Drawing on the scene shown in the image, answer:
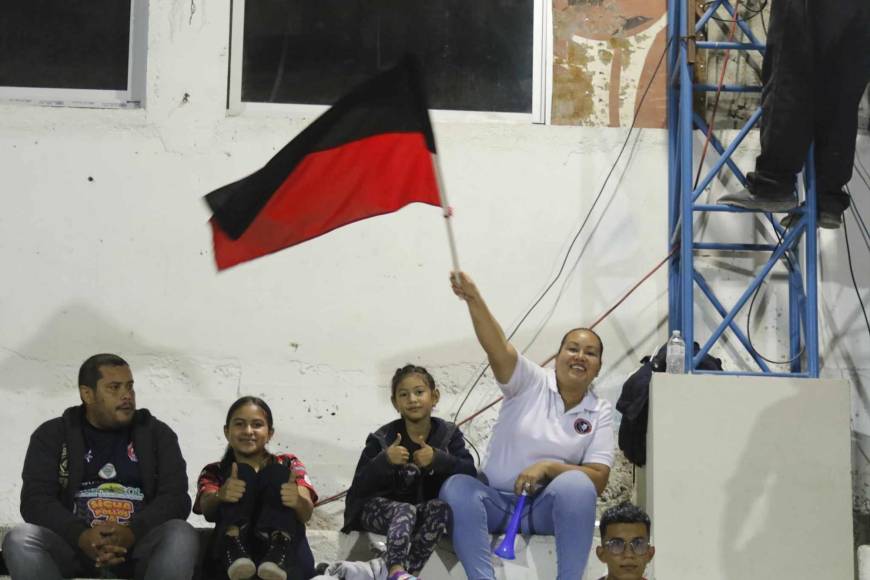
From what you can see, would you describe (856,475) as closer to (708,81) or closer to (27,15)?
(708,81)

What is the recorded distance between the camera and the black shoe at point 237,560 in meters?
5.12

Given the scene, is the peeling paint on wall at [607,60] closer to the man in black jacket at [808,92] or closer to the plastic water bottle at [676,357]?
the man in black jacket at [808,92]

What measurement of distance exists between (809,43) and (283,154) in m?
2.32

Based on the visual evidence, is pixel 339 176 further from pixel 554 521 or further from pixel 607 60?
pixel 607 60

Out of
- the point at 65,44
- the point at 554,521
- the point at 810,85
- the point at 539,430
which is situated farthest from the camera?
the point at 65,44

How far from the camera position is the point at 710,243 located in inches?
285

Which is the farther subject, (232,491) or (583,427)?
(583,427)

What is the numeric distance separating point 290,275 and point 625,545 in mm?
2932

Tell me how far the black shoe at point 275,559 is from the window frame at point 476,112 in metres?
2.89

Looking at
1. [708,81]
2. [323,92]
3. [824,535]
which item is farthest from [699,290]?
[323,92]

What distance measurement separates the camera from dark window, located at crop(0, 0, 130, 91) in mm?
7641

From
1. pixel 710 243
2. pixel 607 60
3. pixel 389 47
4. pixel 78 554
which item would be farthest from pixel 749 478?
pixel 389 47

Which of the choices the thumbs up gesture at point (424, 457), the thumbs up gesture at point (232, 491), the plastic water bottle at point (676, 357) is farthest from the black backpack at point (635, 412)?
the thumbs up gesture at point (232, 491)

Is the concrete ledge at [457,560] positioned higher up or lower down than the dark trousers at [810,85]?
lower down
